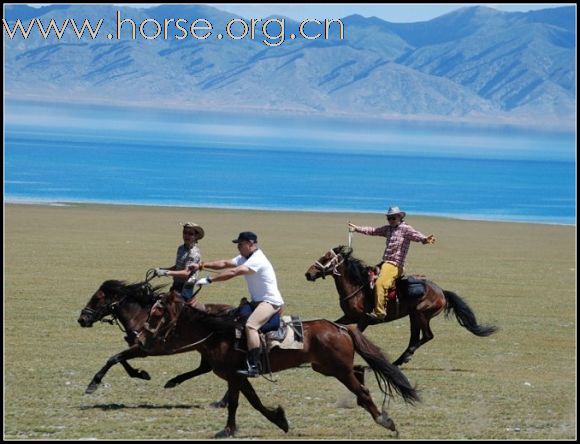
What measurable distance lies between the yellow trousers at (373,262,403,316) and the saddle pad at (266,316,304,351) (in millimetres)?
4260

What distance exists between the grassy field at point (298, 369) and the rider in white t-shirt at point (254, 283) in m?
0.84

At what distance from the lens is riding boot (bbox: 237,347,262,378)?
12.1 meters

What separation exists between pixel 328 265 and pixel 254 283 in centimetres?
430

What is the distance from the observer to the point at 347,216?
167 ft

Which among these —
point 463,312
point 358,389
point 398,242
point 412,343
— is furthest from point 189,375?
point 463,312

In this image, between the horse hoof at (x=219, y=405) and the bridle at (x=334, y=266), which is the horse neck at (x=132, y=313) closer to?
the horse hoof at (x=219, y=405)

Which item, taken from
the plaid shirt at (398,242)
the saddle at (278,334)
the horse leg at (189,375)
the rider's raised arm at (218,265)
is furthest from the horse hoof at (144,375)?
the plaid shirt at (398,242)

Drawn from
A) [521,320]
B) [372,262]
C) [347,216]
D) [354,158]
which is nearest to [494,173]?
[354,158]

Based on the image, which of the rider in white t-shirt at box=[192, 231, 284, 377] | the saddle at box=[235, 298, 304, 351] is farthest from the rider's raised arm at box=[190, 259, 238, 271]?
the saddle at box=[235, 298, 304, 351]

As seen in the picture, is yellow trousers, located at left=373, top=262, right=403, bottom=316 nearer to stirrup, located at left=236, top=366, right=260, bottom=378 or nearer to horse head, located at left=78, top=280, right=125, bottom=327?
horse head, located at left=78, top=280, right=125, bottom=327

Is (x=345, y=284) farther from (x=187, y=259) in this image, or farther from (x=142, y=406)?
(x=142, y=406)

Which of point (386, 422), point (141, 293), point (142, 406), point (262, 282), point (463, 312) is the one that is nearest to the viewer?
point (386, 422)

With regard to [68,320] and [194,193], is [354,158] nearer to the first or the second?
[194,193]

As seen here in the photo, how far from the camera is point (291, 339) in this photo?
1225 centimetres
